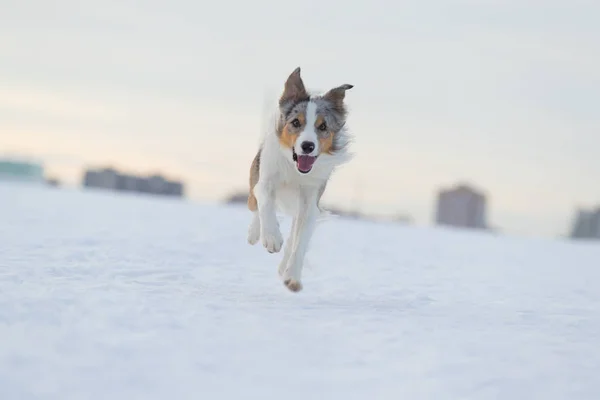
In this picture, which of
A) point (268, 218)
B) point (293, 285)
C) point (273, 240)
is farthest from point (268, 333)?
point (268, 218)

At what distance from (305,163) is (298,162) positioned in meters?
0.06

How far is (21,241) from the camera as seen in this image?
10.0 meters

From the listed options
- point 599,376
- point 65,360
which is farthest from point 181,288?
point 599,376

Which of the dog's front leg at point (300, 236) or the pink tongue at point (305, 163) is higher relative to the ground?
the pink tongue at point (305, 163)

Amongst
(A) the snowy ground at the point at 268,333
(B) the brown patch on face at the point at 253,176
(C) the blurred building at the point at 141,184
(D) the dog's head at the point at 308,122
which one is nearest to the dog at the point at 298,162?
(D) the dog's head at the point at 308,122

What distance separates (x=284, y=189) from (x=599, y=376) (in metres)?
3.61

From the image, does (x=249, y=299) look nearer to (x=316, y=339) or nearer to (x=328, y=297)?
(x=328, y=297)

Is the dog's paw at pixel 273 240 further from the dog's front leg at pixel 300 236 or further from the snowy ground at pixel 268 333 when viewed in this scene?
the snowy ground at pixel 268 333

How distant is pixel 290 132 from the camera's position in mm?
7070

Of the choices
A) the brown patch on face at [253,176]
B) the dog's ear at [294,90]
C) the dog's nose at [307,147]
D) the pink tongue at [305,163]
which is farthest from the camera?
the brown patch on face at [253,176]

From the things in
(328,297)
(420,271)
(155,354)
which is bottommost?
(420,271)

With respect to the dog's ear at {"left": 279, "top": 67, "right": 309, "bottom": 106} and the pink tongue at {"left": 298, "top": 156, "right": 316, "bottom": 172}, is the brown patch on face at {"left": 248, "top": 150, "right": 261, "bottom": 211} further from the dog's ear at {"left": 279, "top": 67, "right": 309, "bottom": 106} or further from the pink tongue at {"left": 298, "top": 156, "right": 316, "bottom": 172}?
the pink tongue at {"left": 298, "top": 156, "right": 316, "bottom": 172}

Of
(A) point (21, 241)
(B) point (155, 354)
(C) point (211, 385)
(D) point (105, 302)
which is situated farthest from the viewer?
(A) point (21, 241)

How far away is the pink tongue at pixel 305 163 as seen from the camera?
6953 mm
